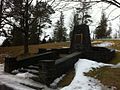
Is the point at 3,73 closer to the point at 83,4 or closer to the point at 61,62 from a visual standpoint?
the point at 61,62

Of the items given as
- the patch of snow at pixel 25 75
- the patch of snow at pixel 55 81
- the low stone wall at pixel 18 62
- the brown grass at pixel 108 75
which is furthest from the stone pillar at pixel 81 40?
the patch of snow at pixel 25 75

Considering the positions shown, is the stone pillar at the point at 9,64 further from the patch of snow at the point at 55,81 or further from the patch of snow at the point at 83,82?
the patch of snow at the point at 83,82

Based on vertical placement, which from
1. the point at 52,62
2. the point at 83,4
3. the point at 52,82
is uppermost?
the point at 83,4

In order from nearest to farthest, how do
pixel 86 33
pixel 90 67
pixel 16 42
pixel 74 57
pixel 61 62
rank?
pixel 61 62
pixel 90 67
pixel 74 57
pixel 86 33
pixel 16 42

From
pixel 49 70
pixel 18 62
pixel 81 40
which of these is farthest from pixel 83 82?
pixel 81 40

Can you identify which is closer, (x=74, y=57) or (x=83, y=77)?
(x=83, y=77)

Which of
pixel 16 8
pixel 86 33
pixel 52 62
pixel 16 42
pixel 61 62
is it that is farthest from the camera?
pixel 16 42

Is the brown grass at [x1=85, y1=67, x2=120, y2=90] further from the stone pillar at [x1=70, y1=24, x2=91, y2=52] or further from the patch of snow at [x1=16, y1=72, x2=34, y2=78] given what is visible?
the stone pillar at [x1=70, y1=24, x2=91, y2=52]

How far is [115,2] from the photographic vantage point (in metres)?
16.3

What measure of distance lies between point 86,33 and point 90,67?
5.78m

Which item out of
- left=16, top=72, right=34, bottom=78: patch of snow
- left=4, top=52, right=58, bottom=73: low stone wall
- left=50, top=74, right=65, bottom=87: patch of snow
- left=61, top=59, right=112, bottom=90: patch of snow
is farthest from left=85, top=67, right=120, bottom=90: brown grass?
left=4, top=52, right=58, bottom=73: low stone wall

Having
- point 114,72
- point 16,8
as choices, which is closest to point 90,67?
point 114,72

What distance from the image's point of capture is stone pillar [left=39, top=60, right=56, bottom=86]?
43.7ft

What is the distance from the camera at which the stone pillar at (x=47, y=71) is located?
1330 centimetres
